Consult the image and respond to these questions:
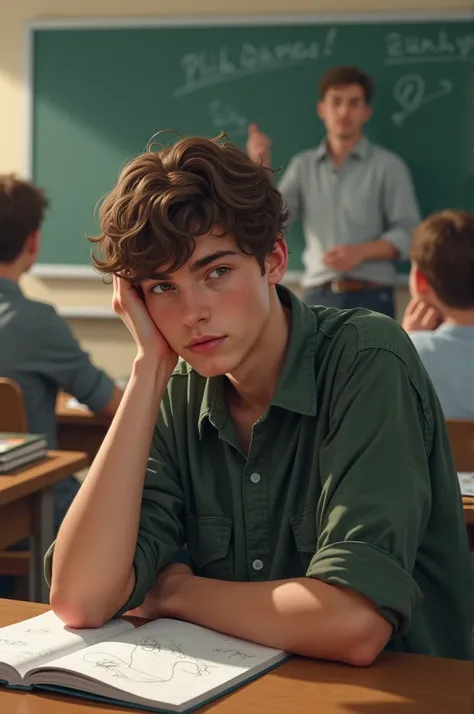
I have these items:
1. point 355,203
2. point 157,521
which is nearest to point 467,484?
point 157,521

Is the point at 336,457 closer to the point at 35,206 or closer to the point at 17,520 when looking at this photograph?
the point at 17,520

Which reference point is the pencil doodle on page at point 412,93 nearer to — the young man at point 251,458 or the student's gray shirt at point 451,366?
the student's gray shirt at point 451,366

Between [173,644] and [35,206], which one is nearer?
[173,644]

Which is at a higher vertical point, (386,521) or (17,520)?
(386,521)

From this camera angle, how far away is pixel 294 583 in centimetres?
132

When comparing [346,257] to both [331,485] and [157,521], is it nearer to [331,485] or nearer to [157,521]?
[157,521]

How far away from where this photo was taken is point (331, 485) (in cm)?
139

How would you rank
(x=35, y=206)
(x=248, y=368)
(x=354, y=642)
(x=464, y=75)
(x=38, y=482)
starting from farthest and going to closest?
1. (x=464, y=75)
2. (x=35, y=206)
3. (x=38, y=482)
4. (x=248, y=368)
5. (x=354, y=642)

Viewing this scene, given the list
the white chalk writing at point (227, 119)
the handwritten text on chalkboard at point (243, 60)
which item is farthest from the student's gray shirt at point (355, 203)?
the handwritten text on chalkboard at point (243, 60)

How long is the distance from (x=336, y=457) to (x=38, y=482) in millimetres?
1126

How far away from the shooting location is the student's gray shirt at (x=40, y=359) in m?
2.99

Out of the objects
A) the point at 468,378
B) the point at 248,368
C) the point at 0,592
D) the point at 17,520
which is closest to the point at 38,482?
the point at 17,520

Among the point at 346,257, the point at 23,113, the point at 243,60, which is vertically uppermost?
the point at 243,60

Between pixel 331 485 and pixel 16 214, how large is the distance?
6.75ft
